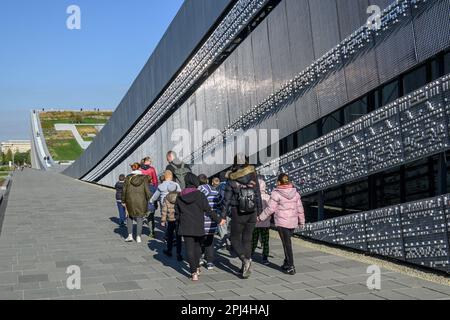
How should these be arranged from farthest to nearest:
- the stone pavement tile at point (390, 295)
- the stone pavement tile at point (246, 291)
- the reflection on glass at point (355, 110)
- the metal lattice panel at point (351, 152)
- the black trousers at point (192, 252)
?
the reflection on glass at point (355, 110)
the metal lattice panel at point (351, 152)
the black trousers at point (192, 252)
the stone pavement tile at point (246, 291)
the stone pavement tile at point (390, 295)

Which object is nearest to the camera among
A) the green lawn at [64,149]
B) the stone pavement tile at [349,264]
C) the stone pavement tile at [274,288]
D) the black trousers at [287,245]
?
the stone pavement tile at [274,288]

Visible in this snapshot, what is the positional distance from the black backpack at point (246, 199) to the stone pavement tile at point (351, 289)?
4.37 feet

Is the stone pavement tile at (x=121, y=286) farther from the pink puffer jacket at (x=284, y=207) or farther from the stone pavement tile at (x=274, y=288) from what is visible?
the pink puffer jacket at (x=284, y=207)

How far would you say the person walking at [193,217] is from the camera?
6285 millimetres

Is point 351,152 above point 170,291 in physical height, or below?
above

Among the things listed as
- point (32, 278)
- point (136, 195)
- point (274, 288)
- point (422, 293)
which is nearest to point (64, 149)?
point (136, 195)

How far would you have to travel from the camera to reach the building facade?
21.2ft

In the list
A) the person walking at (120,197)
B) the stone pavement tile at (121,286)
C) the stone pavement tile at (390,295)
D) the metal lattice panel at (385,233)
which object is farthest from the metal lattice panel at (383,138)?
the person walking at (120,197)

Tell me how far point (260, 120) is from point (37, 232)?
17.1ft

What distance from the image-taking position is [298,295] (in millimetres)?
5551

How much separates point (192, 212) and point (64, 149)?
3976 inches

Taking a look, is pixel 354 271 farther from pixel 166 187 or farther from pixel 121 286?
pixel 166 187

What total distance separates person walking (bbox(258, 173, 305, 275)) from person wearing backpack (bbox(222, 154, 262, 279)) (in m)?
0.22
